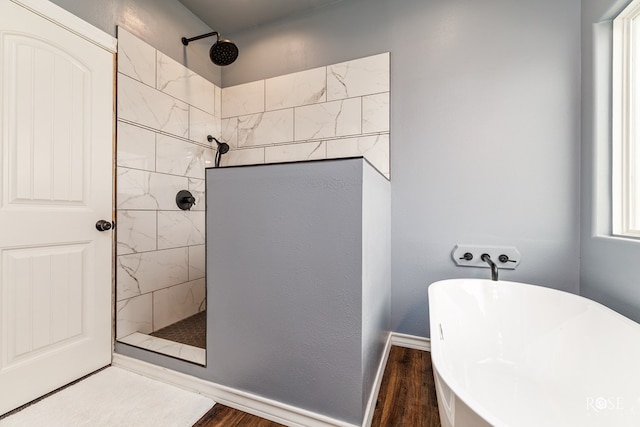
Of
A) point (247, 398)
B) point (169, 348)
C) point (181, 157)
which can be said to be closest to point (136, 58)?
point (181, 157)

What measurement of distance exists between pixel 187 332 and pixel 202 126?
1615 mm

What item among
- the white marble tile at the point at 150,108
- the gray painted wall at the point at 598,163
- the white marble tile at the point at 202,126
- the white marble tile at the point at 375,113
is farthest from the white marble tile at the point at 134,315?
the gray painted wall at the point at 598,163

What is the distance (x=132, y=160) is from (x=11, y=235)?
0.70 meters

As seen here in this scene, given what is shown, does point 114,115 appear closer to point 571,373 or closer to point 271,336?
point 271,336

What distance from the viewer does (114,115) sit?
1.62 metres

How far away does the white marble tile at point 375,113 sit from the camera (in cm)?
192

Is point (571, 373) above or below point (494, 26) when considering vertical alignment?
below

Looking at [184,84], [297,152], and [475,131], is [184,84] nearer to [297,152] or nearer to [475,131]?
[297,152]

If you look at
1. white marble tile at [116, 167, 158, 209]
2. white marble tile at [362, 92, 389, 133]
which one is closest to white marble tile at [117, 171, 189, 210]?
white marble tile at [116, 167, 158, 209]

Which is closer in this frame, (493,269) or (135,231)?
(493,269)

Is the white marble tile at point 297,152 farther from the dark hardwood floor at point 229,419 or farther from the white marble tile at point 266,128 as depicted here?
the dark hardwood floor at point 229,419

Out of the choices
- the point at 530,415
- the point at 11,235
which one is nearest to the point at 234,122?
the point at 11,235

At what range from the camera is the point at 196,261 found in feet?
7.22

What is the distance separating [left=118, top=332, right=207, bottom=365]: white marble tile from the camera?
1.37m
